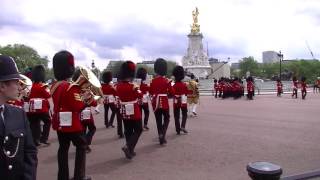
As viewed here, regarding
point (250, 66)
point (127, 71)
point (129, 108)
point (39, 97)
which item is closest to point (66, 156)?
point (129, 108)

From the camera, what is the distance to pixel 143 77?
45.5 ft

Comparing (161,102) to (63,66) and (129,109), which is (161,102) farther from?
(63,66)

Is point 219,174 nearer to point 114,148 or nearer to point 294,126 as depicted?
point 114,148

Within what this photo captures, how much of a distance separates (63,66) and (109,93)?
685cm

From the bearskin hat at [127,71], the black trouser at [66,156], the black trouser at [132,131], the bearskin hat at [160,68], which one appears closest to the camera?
the black trouser at [66,156]

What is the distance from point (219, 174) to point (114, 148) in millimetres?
3391

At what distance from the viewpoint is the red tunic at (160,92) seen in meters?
10.4

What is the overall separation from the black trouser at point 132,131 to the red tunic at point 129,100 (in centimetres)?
8

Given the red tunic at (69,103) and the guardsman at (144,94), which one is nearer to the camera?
the red tunic at (69,103)

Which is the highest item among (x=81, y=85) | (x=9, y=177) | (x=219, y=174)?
(x=81, y=85)

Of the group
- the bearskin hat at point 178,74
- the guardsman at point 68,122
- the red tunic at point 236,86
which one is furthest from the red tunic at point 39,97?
the red tunic at point 236,86

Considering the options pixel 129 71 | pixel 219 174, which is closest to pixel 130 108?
pixel 129 71

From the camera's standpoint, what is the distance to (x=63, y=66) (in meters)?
7.37

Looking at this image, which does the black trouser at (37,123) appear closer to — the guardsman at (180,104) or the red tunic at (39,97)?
the red tunic at (39,97)
